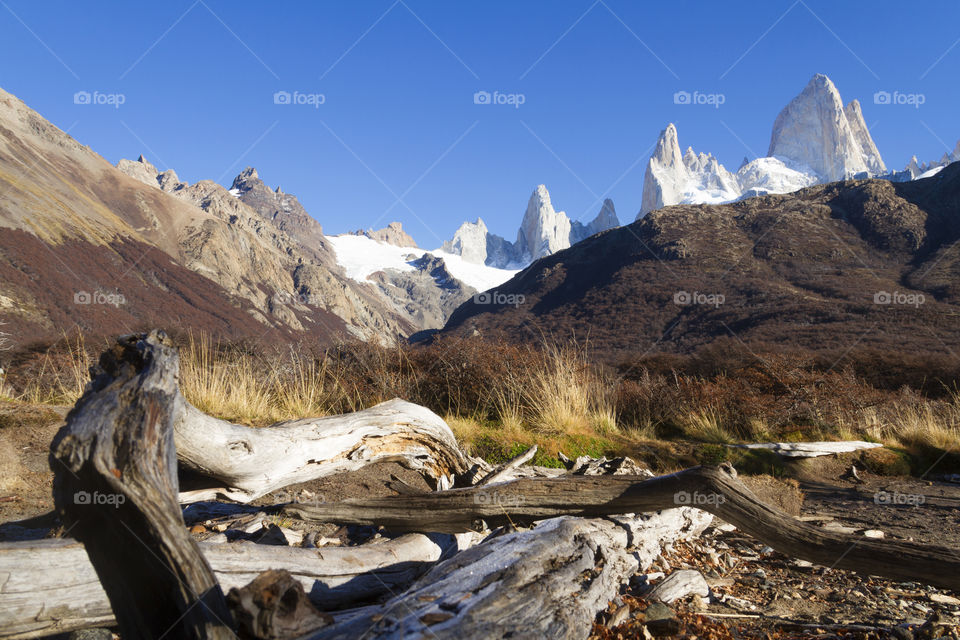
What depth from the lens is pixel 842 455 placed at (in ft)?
24.8

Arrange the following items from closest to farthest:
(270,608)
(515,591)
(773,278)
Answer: (270,608) < (515,591) < (773,278)

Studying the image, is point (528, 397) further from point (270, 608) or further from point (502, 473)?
point (270, 608)

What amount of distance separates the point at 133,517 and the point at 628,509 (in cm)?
260

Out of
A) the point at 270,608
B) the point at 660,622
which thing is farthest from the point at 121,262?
the point at 660,622

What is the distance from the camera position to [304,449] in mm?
3900

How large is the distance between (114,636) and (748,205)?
6526cm

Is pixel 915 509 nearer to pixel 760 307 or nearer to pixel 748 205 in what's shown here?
pixel 760 307

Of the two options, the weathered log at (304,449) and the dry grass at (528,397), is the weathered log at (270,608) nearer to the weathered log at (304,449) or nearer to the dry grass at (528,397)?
the weathered log at (304,449)

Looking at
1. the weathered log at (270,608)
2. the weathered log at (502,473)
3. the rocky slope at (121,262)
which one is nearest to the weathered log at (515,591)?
the weathered log at (270,608)

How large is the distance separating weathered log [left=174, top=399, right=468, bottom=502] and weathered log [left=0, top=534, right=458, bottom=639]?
0.88 meters

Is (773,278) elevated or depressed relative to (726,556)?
elevated

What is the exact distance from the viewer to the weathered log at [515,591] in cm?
159

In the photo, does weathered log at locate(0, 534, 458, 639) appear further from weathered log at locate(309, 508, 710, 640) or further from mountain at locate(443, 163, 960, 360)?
mountain at locate(443, 163, 960, 360)

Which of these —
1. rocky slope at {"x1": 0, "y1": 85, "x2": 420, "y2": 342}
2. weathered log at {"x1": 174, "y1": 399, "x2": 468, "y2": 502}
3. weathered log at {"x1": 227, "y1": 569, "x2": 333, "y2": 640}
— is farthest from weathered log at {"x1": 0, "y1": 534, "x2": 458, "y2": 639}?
rocky slope at {"x1": 0, "y1": 85, "x2": 420, "y2": 342}
